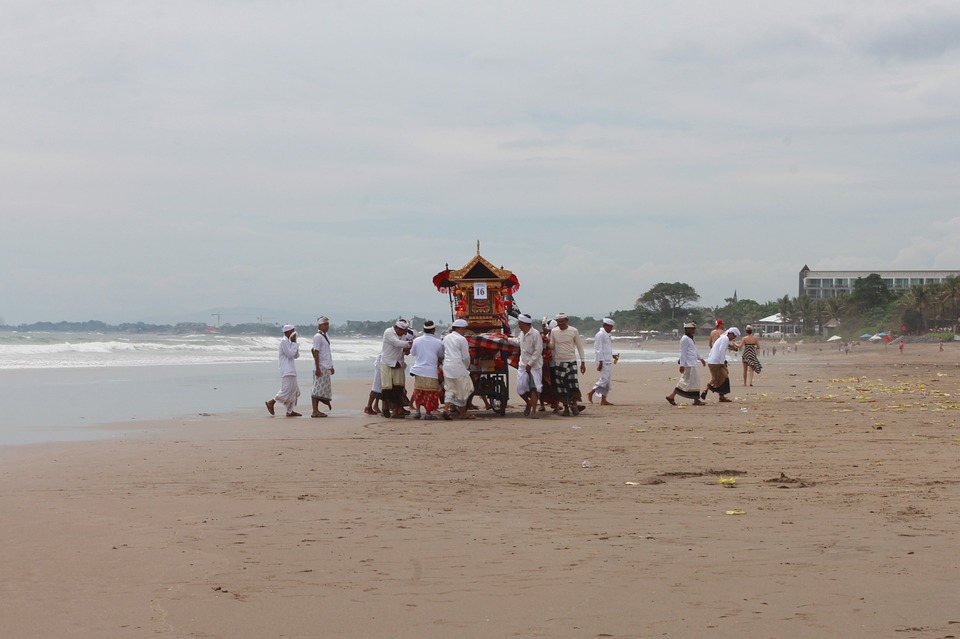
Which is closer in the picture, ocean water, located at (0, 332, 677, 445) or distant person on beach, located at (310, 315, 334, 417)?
ocean water, located at (0, 332, 677, 445)

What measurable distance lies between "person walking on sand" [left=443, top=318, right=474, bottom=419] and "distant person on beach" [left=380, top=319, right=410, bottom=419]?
69 centimetres

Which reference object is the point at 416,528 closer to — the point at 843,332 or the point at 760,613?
the point at 760,613

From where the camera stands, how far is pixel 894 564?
5.30 metres

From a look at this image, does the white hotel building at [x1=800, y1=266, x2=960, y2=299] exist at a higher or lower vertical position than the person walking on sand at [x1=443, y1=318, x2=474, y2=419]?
higher

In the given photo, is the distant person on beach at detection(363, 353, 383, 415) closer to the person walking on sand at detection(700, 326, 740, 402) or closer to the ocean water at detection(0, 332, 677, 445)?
the ocean water at detection(0, 332, 677, 445)

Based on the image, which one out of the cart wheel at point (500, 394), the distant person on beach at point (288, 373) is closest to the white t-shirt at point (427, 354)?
the cart wheel at point (500, 394)

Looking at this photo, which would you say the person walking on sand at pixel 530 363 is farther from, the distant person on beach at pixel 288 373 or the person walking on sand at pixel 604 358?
the distant person on beach at pixel 288 373

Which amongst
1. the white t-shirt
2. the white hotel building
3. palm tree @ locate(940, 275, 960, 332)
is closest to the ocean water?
the white t-shirt

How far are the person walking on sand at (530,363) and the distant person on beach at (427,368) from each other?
1.21 meters

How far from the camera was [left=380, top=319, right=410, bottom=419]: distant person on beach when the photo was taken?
48.5 ft

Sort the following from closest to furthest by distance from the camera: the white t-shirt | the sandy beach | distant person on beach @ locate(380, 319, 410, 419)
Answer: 1. the sandy beach
2. the white t-shirt
3. distant person on beach @ locate(380, 319, 410, 419)

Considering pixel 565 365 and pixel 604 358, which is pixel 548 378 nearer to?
pixel 565 365

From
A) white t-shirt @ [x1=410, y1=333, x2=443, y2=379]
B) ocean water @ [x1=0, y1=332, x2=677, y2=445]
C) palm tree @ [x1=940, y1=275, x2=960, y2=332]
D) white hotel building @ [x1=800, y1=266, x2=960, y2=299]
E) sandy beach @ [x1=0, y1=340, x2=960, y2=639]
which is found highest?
white hotel building @ [x1=800, y1=266, x2=960, y2=299]

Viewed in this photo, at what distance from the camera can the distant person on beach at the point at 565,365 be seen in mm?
14891
